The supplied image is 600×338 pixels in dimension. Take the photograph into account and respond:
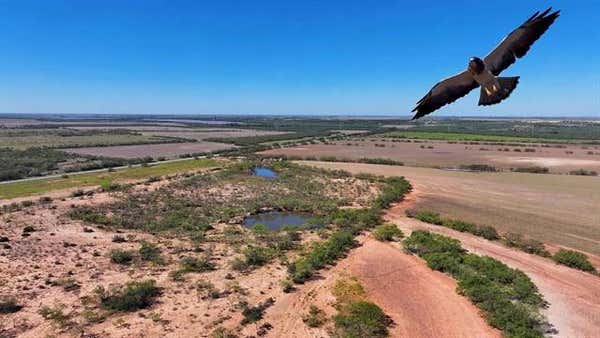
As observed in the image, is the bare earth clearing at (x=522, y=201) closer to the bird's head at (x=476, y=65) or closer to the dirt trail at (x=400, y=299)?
the dirt trail at (x=400, y=299)

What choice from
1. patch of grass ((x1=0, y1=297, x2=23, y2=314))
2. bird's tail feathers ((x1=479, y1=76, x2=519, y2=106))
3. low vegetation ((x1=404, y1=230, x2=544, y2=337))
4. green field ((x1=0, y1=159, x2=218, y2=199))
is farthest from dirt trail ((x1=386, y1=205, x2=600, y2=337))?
green field ((x1=0, y1=159, x2=218, y2=199))

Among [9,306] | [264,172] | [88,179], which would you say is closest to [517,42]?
[9,306]

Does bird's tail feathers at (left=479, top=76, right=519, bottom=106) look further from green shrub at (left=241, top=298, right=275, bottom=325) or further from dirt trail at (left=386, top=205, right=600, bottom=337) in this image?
dirt trail at (left=386, top=205, right=600, bottom=337)

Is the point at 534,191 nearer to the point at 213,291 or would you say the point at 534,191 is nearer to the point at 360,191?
the point at 360,191

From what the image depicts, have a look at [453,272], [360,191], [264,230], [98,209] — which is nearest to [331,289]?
[453,272]

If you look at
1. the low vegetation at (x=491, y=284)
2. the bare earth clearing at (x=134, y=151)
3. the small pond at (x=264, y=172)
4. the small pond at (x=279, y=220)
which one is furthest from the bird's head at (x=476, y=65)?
the bare earth clearing at (x=134, y=151)
